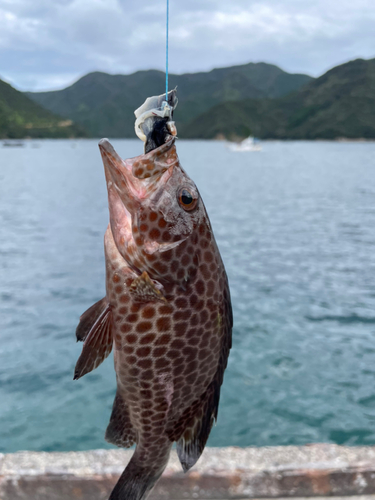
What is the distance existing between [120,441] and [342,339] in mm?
10002

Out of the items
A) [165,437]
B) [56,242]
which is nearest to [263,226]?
[56,242]

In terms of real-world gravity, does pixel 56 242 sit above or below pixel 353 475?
below

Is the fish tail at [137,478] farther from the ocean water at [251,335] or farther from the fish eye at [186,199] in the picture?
the ocean water at [251,335]

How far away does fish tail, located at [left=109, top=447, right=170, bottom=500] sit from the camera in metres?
2.67

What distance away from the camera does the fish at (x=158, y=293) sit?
2.38 meters

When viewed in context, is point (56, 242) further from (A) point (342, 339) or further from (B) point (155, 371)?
(B) point (155, 371)

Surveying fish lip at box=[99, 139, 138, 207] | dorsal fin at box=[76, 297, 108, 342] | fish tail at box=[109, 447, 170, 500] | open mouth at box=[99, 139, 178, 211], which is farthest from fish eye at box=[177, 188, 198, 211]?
fish tail at box=[109, 447, 170, 500]

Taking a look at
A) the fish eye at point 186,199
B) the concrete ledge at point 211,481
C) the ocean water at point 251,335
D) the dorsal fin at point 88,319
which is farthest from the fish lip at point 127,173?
the ocean water at point 251,335

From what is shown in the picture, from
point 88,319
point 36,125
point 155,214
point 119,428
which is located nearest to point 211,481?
point 119,428

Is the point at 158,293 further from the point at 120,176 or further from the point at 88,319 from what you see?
the point at 120,176

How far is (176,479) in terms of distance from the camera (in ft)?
14.5

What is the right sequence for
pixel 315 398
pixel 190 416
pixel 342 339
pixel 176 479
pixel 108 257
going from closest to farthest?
pixel 108 257, pixel 190 416, pixel 176 479, pixel 315 398, pixel 342 339

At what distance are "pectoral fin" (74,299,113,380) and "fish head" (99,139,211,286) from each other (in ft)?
1.02

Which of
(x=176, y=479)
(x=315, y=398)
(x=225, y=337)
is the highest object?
(x=225, y=337)
